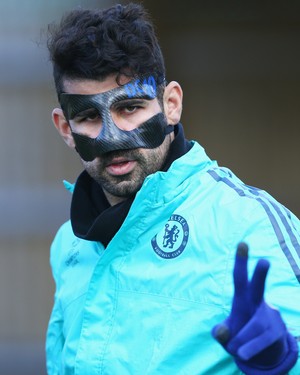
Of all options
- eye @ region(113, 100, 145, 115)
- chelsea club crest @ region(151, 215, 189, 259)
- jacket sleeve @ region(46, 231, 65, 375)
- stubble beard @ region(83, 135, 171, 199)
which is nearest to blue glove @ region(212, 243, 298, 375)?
chelsea club crest @ region(151, 215, 189, 259)

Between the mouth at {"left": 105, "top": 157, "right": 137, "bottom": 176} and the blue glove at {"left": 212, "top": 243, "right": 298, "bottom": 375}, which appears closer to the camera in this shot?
the blue glove at {"left": 212, "top": 243, "right": 298, "bottom": 375}

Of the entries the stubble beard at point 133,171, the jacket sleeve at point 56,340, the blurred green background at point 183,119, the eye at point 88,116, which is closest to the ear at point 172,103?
the stubble beard at point 133,171

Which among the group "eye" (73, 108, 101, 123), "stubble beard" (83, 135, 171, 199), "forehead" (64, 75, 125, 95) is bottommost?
"stubble beard" (83, 135, 171, 199)

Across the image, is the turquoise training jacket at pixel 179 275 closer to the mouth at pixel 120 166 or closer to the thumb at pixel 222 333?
the mouth at pixel 120 166

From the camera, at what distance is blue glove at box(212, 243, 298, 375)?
177 centimetres

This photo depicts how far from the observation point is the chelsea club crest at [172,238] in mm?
2305

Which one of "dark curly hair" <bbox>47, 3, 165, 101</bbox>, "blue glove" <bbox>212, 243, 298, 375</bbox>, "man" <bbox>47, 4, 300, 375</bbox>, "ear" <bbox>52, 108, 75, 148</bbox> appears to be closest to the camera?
"blue glove" <bbox>212, 243, 298, 375</bbox>

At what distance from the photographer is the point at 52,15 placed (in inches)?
189

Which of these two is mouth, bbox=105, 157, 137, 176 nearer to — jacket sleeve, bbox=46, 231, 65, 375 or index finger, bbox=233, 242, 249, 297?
jacket sleeve, bbox=46, 231, 65, 375

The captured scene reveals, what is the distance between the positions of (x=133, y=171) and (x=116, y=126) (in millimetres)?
151

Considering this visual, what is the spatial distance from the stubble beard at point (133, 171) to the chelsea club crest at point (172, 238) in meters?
0.21

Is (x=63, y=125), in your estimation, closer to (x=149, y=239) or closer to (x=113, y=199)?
(x=113, y=199)

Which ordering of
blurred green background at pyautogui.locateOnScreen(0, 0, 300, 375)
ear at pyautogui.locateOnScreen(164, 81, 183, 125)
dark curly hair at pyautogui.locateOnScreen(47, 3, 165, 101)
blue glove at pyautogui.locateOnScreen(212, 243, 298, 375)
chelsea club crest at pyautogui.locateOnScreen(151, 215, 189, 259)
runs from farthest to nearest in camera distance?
blurred green background at pyautogui.locateOnScreen(0, 0, 300, 375) → ear at pyautogui.locateOnScreen(164, 81, 183, 125) → dark curly hair at pyautogui.locateOnScreen(47, 3, 165, 101) → chelsea club crest at pyautogui.locateOnScreen(151, 215, 189, 259) → blue glove at pyautogui.locateOnScreen(212, 243, 298, 375)

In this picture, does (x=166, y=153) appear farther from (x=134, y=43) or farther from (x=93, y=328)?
(x=93, y=328)
